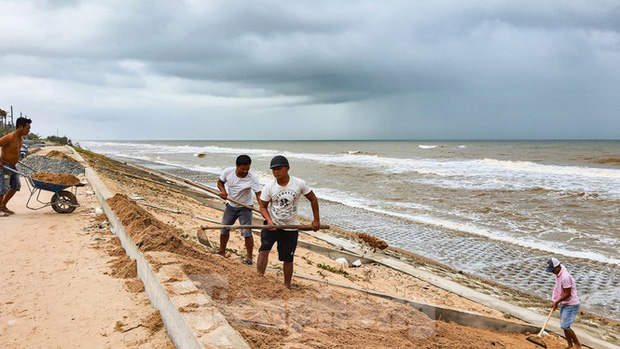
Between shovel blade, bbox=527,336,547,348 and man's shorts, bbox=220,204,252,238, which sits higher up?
man's shorts, bbox=220,204,252,238

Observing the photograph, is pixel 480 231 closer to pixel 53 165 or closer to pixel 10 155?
pixel 10 155

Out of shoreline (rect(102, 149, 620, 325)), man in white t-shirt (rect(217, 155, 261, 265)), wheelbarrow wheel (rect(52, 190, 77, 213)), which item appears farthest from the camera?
wheelbarrow wheel (rect(52, 190, 77, 213))

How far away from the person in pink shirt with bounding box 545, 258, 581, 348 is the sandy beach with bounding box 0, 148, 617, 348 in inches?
6.5

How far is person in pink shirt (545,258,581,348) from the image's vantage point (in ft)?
15.9

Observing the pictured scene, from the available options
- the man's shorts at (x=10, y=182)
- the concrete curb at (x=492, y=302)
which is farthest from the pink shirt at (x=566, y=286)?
the man's shorts at (x=10, y=182)

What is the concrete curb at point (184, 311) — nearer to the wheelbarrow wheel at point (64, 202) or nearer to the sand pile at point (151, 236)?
A: the sand pile at point (151, 236)

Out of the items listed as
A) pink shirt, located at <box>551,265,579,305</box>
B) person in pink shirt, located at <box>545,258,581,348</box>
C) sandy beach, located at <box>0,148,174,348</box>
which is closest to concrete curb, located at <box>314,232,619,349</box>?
person in pink shirt, located at <box>545,258,581,348</box>

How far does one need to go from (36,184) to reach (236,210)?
14.5ft

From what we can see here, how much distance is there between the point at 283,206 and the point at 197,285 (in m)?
1.21

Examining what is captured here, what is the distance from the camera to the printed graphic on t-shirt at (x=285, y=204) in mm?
4188

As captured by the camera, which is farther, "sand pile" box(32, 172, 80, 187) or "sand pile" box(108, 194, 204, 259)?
"sand pile" box(32, 172, 80, 187)

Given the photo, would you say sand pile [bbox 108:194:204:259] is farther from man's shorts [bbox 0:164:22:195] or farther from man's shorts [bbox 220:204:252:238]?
man's shorts [bbox 0:164:22:195]

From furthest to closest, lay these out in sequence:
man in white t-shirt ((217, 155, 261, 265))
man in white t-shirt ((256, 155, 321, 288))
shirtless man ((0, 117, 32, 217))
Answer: shirtless man ((0, 117, 32, 217)) → man in white t-shirt ((217, 155, 261, 265)) → man in white t-shirt ((256, 155, 321, 288))

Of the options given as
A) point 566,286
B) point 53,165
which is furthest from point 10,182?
point 566,286
